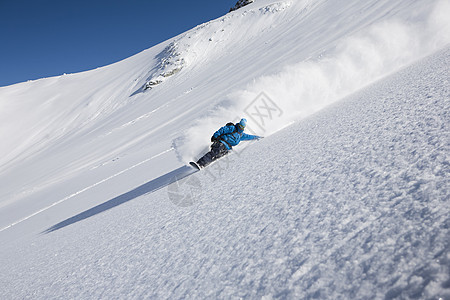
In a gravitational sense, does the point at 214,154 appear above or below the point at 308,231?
above

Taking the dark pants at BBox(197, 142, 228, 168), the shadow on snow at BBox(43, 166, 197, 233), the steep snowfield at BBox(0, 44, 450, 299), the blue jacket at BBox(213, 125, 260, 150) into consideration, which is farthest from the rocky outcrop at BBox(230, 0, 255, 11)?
the steep snowfield at BBox(0, 44, 450, 299)

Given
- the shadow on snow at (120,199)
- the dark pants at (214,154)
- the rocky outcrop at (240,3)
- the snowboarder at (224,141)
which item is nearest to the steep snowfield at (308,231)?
the shadow on snow at (120,199)

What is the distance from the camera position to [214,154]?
3.96 m

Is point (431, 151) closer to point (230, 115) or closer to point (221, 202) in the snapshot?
point (221, 202)

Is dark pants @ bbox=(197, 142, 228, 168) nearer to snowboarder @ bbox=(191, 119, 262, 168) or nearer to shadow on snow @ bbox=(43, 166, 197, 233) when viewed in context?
snowboarder @ bbox=(191, 119, 262, 168)

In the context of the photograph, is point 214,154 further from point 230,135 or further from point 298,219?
point 298,219

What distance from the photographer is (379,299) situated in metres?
0.71

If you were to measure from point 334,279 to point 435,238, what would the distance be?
0.35 m

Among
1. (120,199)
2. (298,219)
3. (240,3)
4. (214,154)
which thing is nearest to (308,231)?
(298,219)

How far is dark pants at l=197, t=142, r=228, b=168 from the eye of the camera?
3875 mm

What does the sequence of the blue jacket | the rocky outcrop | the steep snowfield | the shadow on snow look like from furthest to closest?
the rocky outcrop < the blue jacket < the shadow on snow < the steep snowfield

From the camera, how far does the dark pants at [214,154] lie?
3875mm

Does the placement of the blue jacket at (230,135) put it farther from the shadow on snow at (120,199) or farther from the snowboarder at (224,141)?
the shadow on snow at (120,199)

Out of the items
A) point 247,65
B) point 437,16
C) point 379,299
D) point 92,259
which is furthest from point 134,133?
point 379,299
